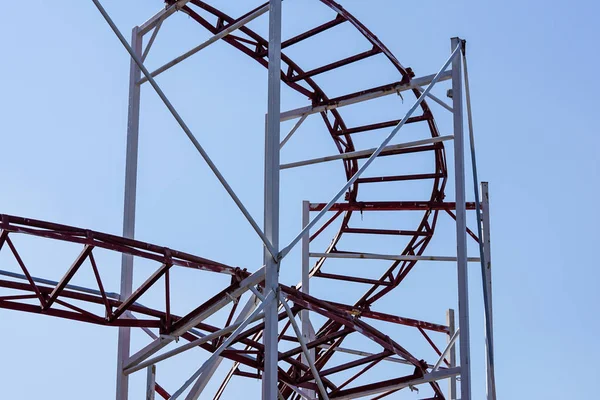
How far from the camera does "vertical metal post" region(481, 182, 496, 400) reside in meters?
18.4

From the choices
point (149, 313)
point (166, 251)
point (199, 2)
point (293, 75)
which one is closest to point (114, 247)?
point (166, 251)

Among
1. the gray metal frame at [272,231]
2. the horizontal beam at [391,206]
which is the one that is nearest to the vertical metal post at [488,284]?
the gray metal frame at [272,231]

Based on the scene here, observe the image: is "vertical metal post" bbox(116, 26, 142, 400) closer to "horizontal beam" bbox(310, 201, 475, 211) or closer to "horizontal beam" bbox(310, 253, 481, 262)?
"horizontal beam" bbox(310, 253, 481, 262)

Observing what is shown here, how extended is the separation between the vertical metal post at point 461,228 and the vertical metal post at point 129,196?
532 cm

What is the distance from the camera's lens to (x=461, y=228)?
1852 centimetres

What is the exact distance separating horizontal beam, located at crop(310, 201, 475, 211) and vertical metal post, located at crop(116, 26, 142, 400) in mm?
5585

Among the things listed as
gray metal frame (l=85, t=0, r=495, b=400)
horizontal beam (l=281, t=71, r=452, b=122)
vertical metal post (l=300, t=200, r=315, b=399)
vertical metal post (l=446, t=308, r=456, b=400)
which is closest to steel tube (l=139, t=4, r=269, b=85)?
gray metal frame (l=85, t=0, r=495, b=400)

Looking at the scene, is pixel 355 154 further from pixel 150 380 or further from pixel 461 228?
pixel 150 380

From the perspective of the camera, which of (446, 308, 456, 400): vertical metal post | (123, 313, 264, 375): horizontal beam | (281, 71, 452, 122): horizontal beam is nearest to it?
(123, 313, 264, 375): horizontal beam

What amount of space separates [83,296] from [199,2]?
601 cm

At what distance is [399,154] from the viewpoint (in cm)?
2208

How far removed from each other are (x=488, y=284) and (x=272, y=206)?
258 inches

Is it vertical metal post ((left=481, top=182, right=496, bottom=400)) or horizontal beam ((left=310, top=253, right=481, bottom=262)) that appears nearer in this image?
vertical metal post ((left=481, top=182, right=496, bottom=400))

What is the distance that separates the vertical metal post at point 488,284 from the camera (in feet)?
60.3
